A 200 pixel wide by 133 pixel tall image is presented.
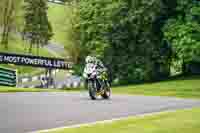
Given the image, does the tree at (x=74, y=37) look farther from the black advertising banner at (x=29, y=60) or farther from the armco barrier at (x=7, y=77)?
the armco barrier at (x=7, y=77)

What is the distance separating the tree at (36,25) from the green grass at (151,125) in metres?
62.0

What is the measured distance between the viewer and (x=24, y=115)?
11336 millimetres

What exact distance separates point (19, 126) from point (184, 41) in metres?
28.2

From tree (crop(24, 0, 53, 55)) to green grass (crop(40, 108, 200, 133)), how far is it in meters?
62.0

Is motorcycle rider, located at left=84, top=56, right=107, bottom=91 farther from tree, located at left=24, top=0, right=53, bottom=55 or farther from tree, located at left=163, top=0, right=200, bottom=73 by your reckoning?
tree, located at left=24, top=0, right=53, bottom=55

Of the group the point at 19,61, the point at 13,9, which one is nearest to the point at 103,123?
the point at 19,61

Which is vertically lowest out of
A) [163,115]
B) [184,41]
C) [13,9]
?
[163,115]

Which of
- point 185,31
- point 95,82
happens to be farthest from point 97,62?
point 185,31

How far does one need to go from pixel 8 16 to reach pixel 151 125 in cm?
6216

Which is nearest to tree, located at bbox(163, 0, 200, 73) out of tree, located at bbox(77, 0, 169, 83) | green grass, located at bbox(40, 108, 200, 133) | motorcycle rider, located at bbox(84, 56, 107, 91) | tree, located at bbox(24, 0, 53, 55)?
tree, located at bbox(77, 0, 169, 83)

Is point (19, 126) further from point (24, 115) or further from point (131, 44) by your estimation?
point (131, 44)

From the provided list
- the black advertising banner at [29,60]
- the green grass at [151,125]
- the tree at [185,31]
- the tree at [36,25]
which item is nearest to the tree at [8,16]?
the tree at [36,25]

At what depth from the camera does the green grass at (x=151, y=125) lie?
29.3 feet

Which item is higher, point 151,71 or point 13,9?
point 13,9
